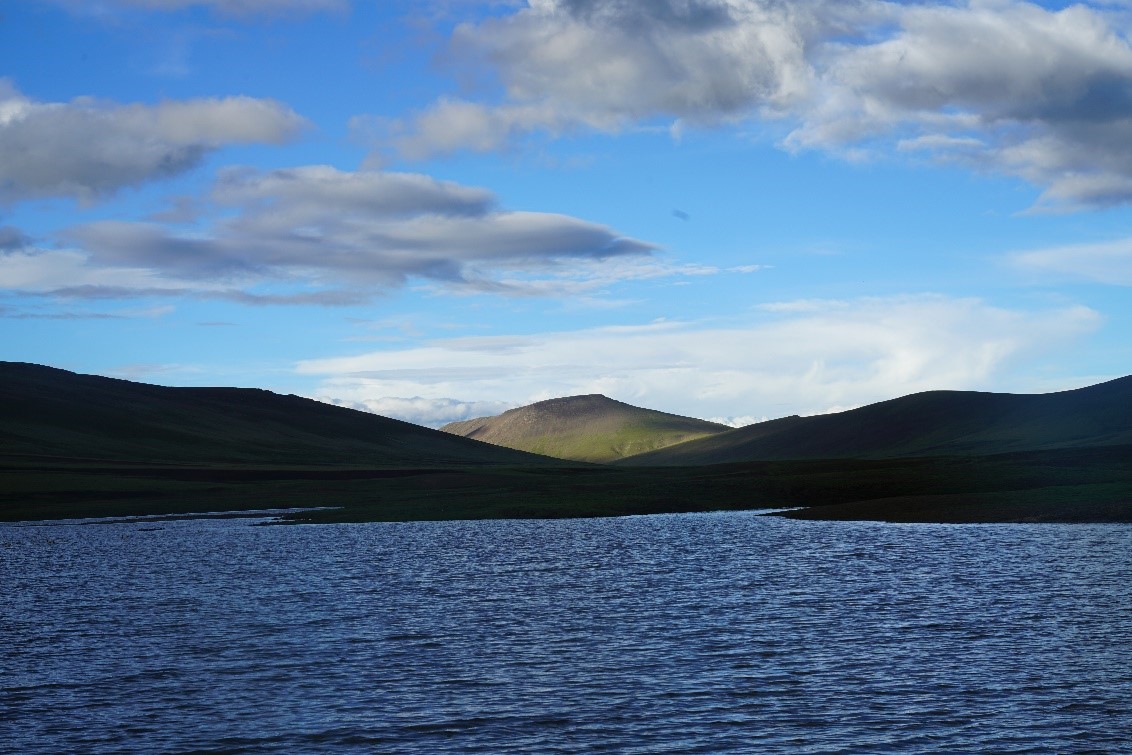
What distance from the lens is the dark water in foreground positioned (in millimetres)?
28750

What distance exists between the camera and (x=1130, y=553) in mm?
64562

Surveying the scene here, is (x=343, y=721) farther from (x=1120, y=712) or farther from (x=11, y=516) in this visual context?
(x=11, y=516)

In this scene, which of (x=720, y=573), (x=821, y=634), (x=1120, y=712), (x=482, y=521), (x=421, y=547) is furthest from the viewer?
A: (x=482, y=521)

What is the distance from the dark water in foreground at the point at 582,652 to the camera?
28750 millimetres

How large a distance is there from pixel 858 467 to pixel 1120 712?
434 feet

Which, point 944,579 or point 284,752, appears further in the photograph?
point 944,579

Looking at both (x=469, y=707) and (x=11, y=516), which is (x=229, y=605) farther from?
(x=11, y=516)

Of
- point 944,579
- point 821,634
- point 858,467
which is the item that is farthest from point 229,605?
point 858,467

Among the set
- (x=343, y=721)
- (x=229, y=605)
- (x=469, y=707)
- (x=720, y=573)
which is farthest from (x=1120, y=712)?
(x=229, y=605)

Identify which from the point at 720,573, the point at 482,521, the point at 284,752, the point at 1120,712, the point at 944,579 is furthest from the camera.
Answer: the point at 482,521

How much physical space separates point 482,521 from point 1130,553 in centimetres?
6037

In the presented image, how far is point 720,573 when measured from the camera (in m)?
61.3

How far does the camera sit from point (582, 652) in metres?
39.2

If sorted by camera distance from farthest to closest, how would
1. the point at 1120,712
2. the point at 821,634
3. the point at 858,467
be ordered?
the point at 858,467 → the point at 821,634 → the point at 1120,712
